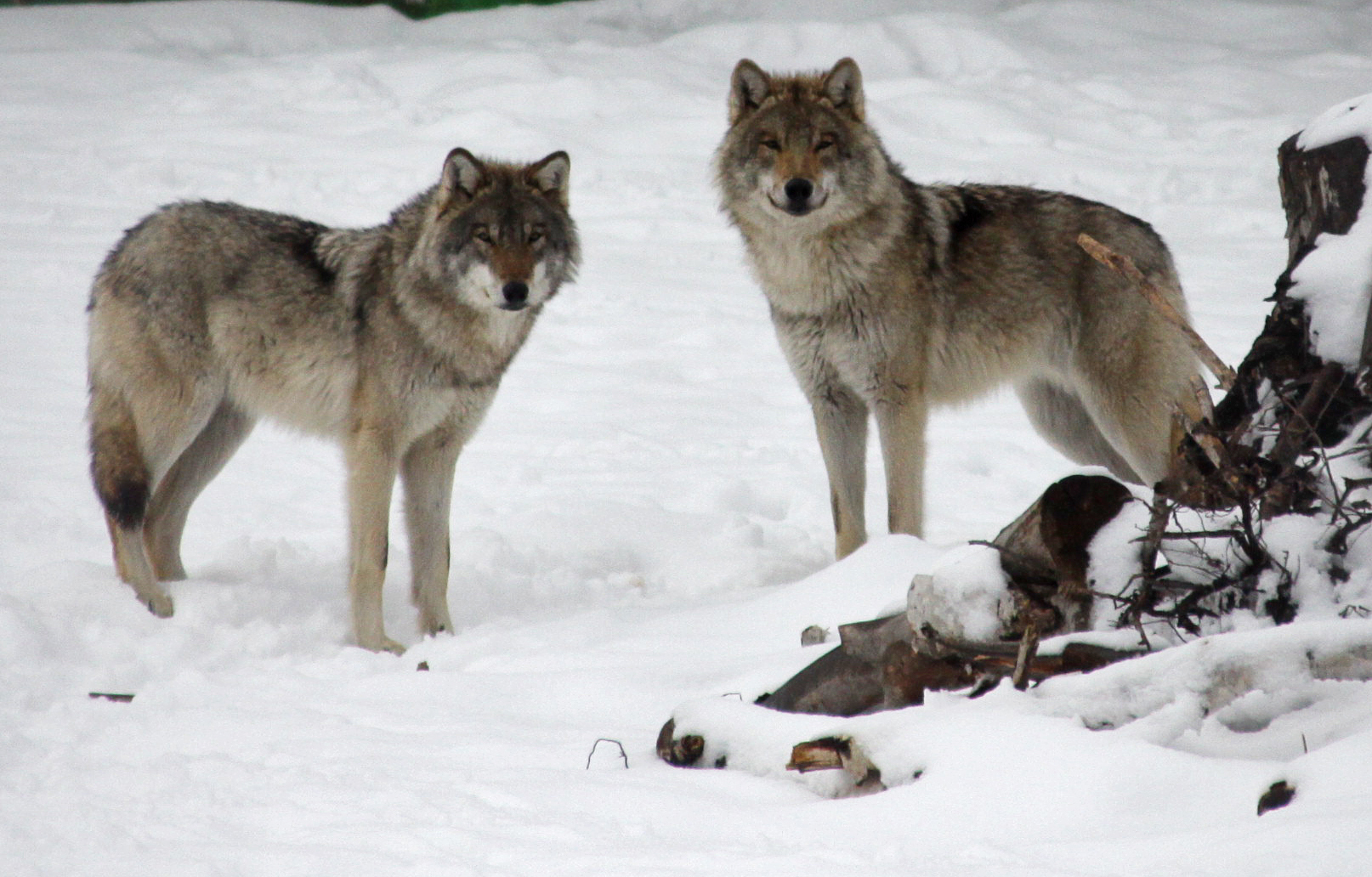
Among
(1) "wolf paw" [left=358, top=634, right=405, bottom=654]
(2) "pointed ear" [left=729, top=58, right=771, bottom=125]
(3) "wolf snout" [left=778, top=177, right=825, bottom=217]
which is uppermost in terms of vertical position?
(2) "pointed ear" [left=729, top=58, right=771, bottom=125]

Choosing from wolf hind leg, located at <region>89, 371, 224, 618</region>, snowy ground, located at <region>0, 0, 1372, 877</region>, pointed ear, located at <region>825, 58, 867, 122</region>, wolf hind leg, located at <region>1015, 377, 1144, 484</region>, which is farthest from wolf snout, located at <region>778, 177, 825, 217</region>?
wolf hind leg, located at <region>89, 371, 224, 618</region>

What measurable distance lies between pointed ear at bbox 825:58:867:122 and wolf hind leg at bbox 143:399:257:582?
2.74 m

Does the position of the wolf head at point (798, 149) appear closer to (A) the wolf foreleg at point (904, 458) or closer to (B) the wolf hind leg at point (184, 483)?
(A) the wolf foreleg at point (904, 458)

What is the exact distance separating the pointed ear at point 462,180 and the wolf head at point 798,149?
3.22ft

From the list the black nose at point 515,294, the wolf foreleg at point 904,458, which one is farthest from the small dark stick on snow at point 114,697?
the wolf foreleg at point 904,458

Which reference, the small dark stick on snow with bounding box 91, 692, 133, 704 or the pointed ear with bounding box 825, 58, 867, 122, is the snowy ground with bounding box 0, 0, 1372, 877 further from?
the pointed ear with bounding box 825, 58, 867, 122

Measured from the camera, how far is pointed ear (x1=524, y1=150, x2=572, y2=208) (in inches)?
200

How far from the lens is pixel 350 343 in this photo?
506 centimetres

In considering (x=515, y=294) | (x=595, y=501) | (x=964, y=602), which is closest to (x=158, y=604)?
(x=515, y=294)

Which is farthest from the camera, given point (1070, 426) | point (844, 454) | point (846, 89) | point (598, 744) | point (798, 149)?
point (1070, 426)

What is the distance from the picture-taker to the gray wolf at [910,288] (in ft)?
16.6

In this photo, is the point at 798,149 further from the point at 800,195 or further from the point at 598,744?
the point at 598,744

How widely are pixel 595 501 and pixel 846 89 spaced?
2.17 m

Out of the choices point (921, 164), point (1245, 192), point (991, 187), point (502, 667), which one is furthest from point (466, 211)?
point (1245, 192)
